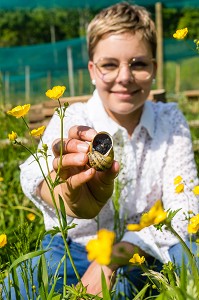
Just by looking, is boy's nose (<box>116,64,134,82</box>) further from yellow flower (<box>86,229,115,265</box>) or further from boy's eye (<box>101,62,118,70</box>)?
yellow flower (<box>86,229,115,265</box>)

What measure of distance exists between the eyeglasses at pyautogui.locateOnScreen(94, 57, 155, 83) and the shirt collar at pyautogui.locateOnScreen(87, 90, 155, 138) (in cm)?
12

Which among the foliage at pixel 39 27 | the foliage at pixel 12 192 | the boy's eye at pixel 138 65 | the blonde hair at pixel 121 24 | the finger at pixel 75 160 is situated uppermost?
the foliage at pixel 39 27

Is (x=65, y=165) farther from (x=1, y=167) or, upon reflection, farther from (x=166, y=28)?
(x=166, y=28)

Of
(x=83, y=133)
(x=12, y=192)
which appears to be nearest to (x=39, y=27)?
(x=12, y=192)

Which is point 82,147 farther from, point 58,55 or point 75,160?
point 58,55

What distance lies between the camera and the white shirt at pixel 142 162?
5.45 ft

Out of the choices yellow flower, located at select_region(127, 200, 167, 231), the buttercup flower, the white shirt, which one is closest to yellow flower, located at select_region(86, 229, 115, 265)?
yellow flower, located at select_region(127, 200, 167, 231)

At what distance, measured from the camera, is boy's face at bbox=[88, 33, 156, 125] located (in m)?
1.69

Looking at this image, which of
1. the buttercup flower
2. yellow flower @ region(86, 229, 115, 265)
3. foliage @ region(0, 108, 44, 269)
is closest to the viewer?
yellow flower @ region(86, 229, 115, 265)

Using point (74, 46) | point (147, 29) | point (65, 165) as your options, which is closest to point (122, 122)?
point (147, 29)

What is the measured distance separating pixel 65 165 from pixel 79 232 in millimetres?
736

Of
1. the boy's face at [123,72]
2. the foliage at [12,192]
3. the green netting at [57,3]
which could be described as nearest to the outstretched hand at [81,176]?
the boy's face at [123,72]

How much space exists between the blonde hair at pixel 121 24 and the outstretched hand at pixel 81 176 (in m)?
0.73

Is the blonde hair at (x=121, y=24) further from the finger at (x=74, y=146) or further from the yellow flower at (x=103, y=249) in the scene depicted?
the yellow flower at (x=103, y=249)
